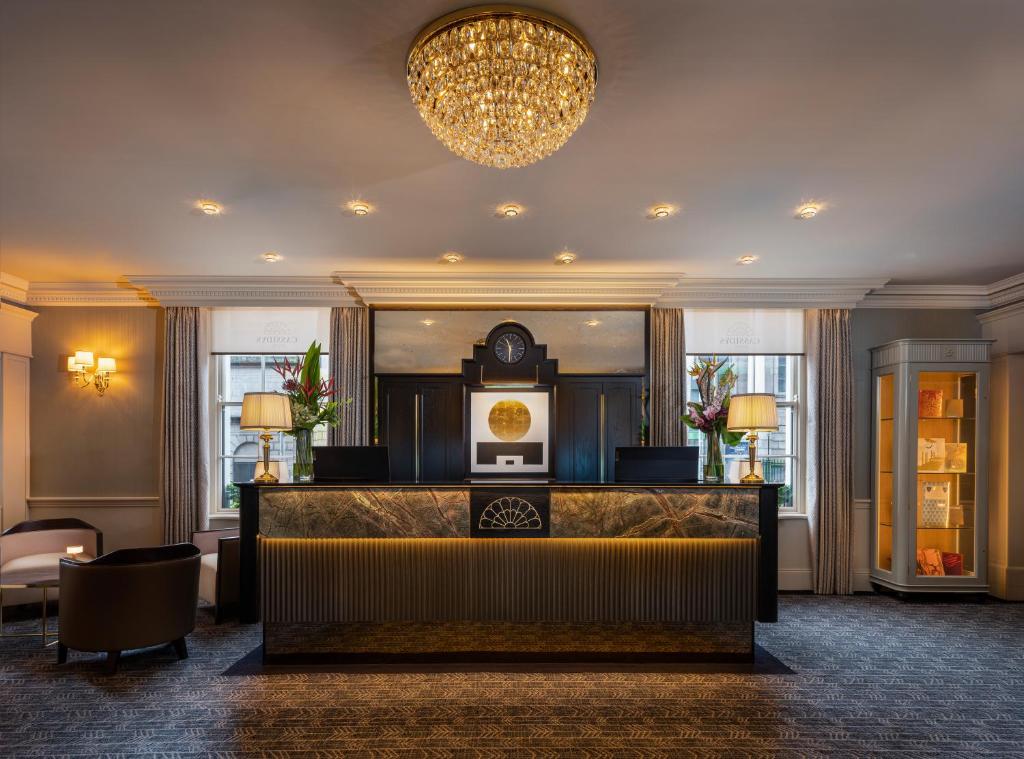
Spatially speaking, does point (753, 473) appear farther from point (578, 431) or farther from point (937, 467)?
point (937, 467)

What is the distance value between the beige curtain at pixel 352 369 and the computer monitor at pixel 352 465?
77.0 inches

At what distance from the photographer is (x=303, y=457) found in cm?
455

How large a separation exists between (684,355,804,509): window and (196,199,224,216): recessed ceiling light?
4324 mm

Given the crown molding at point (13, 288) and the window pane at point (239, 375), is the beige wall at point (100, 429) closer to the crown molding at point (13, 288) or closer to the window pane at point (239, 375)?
the crown molding at point (13, 288)

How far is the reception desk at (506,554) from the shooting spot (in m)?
3.83

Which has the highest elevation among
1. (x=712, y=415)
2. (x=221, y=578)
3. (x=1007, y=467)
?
(x=712, y=415)

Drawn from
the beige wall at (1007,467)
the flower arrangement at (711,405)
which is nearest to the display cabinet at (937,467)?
the beige wall at (1007,467)

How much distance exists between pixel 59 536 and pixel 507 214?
15.2 feet

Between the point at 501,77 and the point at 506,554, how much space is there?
2.67 m

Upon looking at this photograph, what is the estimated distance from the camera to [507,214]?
4188mm

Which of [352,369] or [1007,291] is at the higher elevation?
[1007,291]

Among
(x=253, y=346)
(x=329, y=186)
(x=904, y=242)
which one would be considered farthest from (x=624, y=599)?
(x=253, y=346)

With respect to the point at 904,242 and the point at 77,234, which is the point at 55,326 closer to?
the point at 77,234

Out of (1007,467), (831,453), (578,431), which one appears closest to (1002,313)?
(1007,467)
